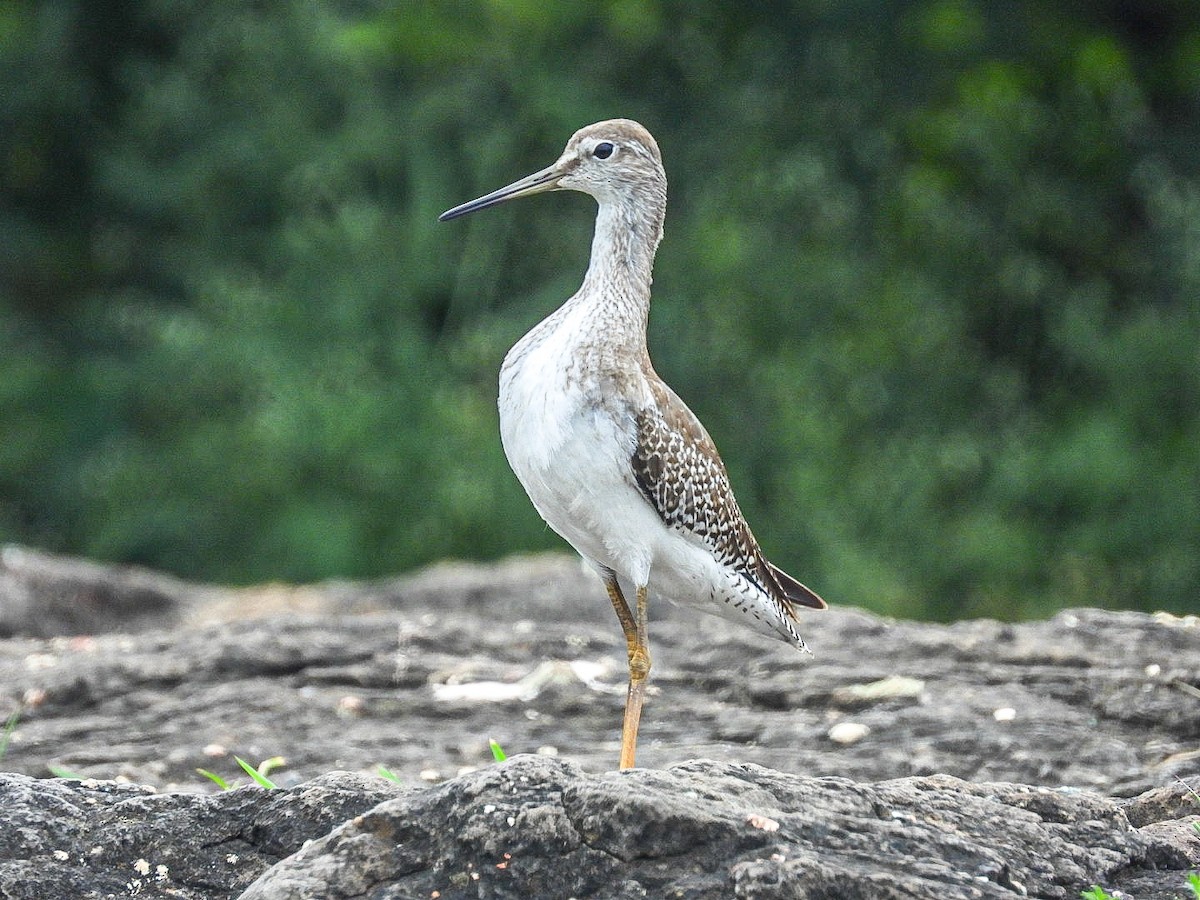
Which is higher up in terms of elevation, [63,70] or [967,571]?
[63,70]

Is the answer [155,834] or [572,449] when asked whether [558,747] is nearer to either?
[572,449]

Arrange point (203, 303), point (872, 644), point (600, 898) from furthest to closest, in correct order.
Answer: point (203, 303) < point (872, 644) < point (600, 898)

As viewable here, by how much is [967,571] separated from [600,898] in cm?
1153

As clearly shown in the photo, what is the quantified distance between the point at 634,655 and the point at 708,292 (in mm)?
9966

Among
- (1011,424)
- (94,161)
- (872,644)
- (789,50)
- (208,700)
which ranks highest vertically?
(789,50)

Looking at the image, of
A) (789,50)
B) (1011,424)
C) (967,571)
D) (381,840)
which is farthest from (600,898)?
(789,50)

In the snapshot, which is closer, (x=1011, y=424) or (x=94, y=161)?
(x=1011, y=424)

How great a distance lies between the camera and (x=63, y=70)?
18.1 m

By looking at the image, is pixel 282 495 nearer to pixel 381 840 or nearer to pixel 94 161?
pixel 94 161

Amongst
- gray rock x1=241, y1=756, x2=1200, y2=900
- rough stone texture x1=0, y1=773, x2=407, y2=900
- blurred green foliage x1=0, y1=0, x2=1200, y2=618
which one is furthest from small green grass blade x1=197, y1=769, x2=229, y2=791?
blurred green foliage x1=0, y1=0, x2=1200, y2=618

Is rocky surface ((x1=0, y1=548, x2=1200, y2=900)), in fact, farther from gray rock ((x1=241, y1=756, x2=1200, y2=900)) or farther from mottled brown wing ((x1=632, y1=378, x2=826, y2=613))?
mottled brown wing ((x1=632, y1=378, x2=826, y2=613))

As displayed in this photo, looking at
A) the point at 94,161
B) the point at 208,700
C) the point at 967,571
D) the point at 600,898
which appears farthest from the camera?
the point at 94,161

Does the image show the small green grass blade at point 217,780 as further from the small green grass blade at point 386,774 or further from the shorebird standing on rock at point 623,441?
the shorebird standing on rock at point 623,441

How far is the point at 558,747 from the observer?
6184 mm
